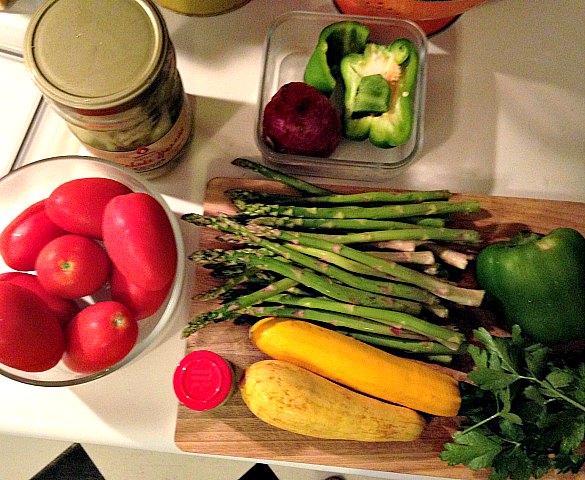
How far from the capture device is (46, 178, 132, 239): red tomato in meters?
0.74

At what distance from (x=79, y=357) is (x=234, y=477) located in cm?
73

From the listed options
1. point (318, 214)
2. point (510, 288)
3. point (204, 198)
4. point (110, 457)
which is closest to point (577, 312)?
point (510, 288)

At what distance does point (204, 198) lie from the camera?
87cm

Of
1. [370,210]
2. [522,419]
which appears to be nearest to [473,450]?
[522,419]

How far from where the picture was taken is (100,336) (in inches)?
27.3

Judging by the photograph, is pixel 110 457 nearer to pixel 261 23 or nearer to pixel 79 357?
pixel 79 357

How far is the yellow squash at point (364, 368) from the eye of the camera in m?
0.76

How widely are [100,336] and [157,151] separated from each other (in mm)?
255

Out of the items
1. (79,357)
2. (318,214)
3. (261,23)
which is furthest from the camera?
(261,23)

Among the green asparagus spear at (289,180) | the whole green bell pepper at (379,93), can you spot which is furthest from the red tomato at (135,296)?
the whole green bell pepper at (379,93)

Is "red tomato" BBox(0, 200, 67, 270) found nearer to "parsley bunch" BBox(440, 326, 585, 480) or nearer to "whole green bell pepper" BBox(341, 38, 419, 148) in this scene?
"whole green bell pepper" BBox(341, 38, 419, 148)

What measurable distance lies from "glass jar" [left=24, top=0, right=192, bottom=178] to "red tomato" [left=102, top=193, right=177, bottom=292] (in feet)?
0.31

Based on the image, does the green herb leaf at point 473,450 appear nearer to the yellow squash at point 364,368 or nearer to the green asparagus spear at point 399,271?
the yellow squash at point 364,368

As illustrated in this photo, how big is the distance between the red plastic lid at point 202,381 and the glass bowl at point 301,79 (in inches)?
12.3
